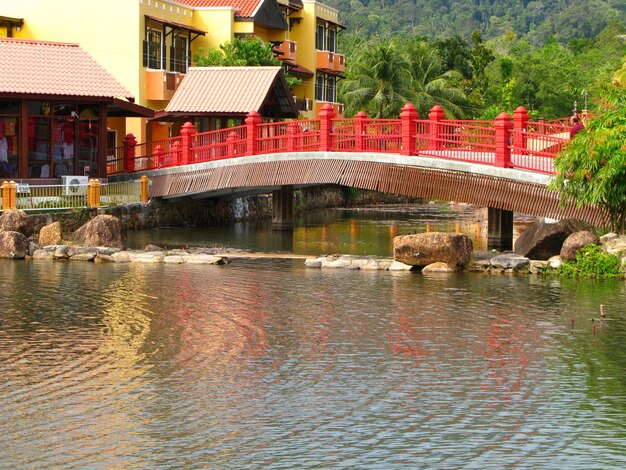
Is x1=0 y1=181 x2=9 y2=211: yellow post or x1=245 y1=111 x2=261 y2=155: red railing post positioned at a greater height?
x1=245 y1=111 x2=261 y2=155: red railing post

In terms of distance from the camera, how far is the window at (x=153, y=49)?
53562mm

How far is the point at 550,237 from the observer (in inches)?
1309

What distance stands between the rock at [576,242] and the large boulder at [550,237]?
4.60ft

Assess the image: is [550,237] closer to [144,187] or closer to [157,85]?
[144,187]

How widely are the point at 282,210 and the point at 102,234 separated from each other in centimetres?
1144

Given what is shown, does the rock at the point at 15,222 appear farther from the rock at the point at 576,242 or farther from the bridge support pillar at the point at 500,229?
the rock at the point at 576,242

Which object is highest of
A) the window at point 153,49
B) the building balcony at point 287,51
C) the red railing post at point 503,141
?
the building balcony at point 287,51

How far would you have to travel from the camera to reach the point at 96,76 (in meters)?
44.3

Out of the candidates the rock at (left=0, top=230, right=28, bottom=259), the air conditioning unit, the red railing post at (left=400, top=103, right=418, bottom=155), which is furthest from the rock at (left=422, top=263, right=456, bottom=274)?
the air conditioning unit

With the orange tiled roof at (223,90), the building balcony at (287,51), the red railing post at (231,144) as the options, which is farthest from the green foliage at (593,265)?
the building balcony at (287,51)

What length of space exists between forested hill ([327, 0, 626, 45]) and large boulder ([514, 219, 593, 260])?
329 ft

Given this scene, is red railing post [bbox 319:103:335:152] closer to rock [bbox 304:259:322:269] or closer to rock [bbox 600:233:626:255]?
rock [bbox 304:259:322:269]

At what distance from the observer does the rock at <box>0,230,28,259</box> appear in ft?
113

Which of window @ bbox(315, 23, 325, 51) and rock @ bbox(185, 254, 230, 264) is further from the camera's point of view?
window @ bbox(315, 23, 325, 51)
